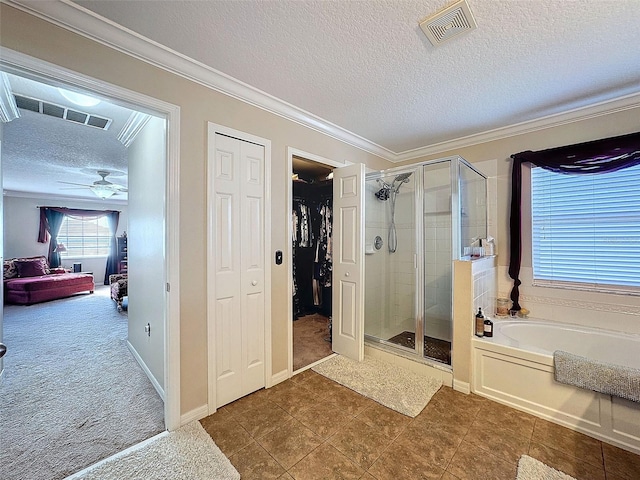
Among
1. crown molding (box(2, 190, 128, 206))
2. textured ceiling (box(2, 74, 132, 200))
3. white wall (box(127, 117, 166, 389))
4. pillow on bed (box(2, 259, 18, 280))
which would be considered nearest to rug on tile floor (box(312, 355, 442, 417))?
white wall (box(127, 117, 166, 389))

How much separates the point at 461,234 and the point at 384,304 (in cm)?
125

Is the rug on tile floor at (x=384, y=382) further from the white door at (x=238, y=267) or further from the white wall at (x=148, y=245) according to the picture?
the white wall at (x=148, y=245)

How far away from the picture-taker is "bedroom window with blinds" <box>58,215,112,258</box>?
7.27 m

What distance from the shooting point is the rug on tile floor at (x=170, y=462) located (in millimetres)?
1438

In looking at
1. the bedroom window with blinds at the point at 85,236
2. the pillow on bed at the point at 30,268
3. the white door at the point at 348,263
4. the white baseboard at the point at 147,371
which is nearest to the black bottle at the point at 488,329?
the white door at the point at 348,263

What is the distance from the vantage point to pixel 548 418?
1.90 m

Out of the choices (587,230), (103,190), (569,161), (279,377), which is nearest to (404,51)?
(569,161)

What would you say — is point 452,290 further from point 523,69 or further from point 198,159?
point 198,159

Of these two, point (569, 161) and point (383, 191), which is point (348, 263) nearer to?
A: point (383, 191)

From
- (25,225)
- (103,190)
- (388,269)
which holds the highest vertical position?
(103,190)

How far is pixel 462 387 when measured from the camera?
2254mm

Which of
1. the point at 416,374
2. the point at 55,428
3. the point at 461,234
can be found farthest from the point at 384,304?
the point at 55,428

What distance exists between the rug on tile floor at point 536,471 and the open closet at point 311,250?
2.10 m

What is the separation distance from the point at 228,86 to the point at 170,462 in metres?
2.48
